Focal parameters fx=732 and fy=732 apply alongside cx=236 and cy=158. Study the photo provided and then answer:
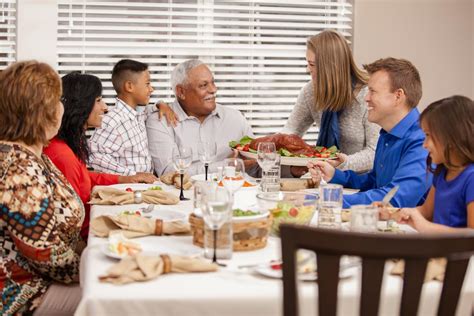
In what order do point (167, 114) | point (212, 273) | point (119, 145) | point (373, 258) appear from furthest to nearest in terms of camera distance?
point (167, 114) < point (119, 145) < point (212, 273) < point (373, 258)

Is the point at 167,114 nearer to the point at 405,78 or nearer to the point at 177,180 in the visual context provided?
the point at 177,180

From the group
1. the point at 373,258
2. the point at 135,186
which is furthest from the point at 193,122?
the point at 373,258

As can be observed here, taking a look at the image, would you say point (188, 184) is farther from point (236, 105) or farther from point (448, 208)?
point (236, 105)

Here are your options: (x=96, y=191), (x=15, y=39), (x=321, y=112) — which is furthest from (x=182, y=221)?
(x=15, y=39)

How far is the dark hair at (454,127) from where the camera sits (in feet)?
7.20

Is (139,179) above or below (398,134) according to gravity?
below

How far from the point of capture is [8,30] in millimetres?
4426

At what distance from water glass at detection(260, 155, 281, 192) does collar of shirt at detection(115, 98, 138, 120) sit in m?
1.29

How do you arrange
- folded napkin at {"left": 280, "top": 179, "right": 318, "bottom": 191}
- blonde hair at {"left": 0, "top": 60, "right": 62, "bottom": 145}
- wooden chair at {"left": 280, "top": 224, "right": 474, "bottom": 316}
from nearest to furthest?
wooden chair at {"left": 280, "top": 224, "right": 474, "bottom": 316} < blonde hair at {"left": 0, "top": 60, "right": 62, "bottom": 145} < folded napkin at {"left": 280, "top": 179, "right": 318, "bottom": 191}

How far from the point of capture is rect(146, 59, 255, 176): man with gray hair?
418 cm

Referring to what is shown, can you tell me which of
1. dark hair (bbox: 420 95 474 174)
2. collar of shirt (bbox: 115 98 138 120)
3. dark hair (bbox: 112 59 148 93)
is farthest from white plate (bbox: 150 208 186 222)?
dark hair (bbox: 112 59 148 93)

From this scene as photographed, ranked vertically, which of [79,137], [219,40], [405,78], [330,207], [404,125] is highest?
[219,40]

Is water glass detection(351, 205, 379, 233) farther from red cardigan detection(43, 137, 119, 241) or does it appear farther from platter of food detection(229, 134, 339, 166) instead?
platter of food detection(229, 134, 339, 166)

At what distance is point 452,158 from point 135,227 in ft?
3.22
